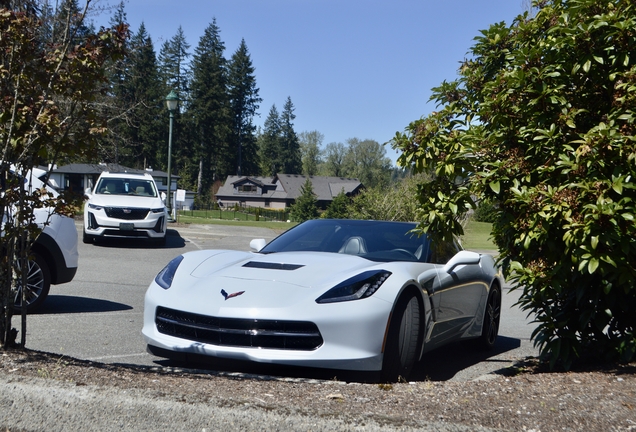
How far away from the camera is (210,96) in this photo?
83562mm

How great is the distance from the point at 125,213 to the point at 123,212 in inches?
2.1

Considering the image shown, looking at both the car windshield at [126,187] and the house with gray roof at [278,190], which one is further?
the house with gray roof at [278,190]

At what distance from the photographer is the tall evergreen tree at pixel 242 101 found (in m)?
88.0

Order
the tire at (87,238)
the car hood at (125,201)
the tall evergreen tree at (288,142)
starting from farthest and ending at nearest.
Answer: the tall evergreen tree at (288,142)
the car hood at (125,201)
the tire at (87,238)


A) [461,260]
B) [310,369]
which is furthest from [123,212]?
[310,369]

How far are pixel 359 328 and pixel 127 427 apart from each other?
5.90 ft

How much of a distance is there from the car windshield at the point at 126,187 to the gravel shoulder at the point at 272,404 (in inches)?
552

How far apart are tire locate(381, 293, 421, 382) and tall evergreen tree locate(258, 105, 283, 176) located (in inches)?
4538

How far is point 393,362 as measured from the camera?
4648 mm

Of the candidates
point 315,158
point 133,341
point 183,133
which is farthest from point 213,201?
point 133,341

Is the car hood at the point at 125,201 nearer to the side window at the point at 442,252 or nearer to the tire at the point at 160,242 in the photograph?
the tire at the point at 160,242

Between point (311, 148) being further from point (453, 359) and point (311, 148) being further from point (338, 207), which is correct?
point (453, 359)

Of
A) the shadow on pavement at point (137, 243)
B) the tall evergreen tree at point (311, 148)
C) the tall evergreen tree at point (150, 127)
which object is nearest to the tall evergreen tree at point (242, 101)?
the tall evergreen tree at point (150, 127)

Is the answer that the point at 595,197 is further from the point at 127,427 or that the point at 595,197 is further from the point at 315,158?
the point at 315,158
